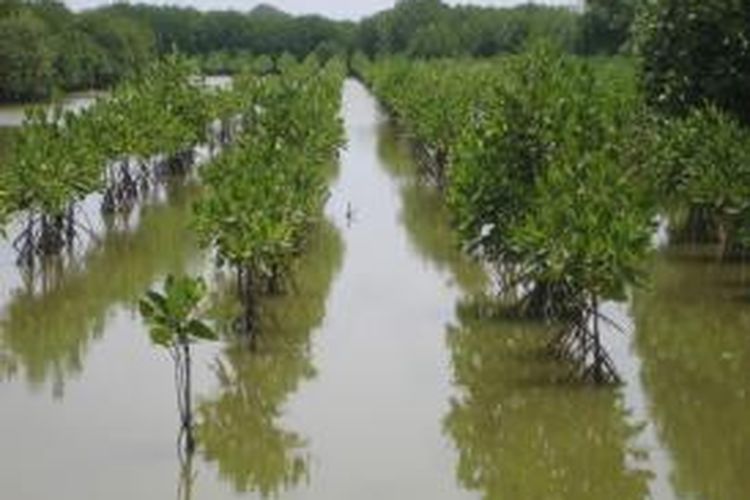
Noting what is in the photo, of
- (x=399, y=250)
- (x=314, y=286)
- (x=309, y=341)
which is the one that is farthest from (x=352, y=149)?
(x=309, y=341)

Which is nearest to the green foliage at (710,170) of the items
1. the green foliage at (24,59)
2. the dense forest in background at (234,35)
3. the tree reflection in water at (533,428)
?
the dense forest in background at (234,35)

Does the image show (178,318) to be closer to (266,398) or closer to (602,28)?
(266,398)

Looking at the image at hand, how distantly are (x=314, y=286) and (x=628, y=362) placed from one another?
8497mm

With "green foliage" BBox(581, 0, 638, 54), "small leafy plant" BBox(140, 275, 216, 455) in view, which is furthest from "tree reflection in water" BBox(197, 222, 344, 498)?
"green foliage" BBox(581, 0, 638, 54)

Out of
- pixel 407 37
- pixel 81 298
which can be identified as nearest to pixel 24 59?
pixel 81 298

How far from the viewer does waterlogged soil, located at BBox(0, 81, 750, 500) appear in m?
19.0

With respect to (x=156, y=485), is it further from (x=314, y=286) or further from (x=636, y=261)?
(x=314, y=286)

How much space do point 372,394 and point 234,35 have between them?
150 m

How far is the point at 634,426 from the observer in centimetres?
2102

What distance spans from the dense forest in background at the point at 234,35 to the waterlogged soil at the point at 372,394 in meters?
6.58

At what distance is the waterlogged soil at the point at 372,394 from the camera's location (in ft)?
62.2

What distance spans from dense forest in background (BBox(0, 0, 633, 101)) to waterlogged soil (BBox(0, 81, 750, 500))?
658 cm

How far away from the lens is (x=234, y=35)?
170125 millimetres

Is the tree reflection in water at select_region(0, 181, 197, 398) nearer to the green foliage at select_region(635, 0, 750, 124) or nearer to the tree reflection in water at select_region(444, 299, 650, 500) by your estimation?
the tree reflection in water at select_region(444, 299, 650, 500)
